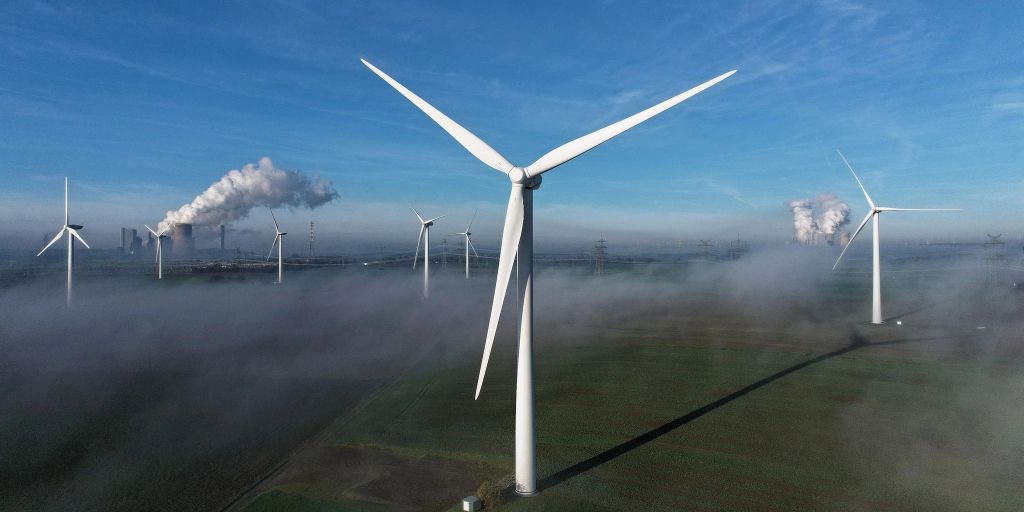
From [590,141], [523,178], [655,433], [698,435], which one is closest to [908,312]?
[698,435]

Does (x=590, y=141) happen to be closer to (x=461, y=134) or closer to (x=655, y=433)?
(x=461, y=134)

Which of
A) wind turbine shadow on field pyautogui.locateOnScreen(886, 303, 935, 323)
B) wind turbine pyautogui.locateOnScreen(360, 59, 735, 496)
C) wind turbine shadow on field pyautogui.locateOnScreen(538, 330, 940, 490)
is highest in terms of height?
wind turbine pyautogui.locateOnScreen(360, 59, 735, 496)

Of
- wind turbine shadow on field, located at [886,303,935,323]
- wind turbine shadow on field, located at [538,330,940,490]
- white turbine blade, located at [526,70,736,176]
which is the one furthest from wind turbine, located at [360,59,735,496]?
wind turbine shadow on field, located at [886,303,935,323]

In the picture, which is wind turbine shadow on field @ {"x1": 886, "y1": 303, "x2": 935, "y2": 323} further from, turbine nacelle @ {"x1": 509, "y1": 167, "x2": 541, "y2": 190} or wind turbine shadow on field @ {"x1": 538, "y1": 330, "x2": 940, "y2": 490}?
turbine nacelle @ {"x1": 509, "y1": 167, "x2": 541, "y2": 190}

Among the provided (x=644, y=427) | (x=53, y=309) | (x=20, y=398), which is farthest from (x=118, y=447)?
(x=53, y=309)

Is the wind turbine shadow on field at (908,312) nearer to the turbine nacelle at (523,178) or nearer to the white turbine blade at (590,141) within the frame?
the white turbine blade at (590,141)

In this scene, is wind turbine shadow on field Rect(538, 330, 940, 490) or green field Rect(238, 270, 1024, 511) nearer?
green field Rect(238, 270, 1024, 511)

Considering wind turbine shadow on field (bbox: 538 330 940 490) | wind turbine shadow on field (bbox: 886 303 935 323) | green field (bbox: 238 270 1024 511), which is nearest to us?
green field (bbox: 238 270 1024 511)
